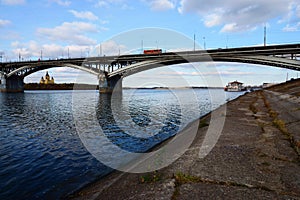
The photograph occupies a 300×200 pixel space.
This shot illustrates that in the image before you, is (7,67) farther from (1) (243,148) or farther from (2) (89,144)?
(1) (243,148)

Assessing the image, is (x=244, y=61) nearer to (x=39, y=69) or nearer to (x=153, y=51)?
(x=153, y=51)

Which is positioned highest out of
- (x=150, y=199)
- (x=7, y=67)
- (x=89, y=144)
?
(x=7, y=67)

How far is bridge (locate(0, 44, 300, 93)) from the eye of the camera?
164ft

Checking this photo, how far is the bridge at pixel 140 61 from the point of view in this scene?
50.1 meters

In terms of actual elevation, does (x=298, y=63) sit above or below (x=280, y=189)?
above

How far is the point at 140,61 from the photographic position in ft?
239

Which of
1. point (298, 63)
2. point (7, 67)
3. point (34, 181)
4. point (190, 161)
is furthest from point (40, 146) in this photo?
point (7, 67)

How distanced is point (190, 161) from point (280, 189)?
8.41 feet

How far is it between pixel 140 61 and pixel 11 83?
8005 cm

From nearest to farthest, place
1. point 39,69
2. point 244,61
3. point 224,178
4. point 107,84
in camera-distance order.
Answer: point 224,178, point 244,61, point 107,84, point 39,69

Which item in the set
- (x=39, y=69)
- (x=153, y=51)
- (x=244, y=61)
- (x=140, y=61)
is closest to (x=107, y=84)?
(x=140, y=61)

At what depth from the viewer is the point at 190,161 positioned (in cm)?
637

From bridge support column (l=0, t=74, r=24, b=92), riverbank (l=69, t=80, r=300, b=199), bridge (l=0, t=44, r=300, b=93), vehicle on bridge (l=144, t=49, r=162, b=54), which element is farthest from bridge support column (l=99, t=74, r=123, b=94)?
riverbank (l=69, t=80, r=300, b=199)

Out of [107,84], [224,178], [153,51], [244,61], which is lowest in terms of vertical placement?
[224,178]
